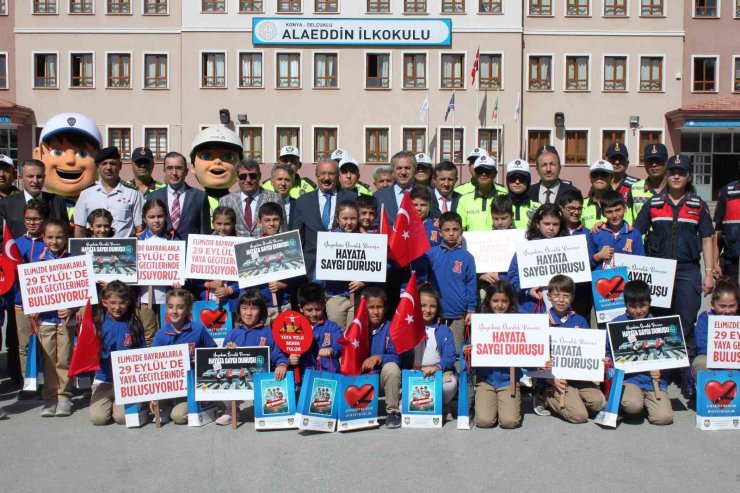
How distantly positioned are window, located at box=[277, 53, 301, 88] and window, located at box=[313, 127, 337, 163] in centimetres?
259

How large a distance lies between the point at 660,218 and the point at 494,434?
324 cm

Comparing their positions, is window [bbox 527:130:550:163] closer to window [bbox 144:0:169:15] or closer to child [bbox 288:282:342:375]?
window [bbox 144:0:169:15]

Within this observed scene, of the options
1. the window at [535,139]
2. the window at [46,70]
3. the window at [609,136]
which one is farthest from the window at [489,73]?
the window at [46,70]

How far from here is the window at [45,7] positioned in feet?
124

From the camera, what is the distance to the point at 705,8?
38.7m

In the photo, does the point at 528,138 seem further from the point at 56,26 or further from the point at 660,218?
the point at 660,218

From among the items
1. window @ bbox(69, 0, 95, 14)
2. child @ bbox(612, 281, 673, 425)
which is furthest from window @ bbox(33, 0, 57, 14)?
child @ bbox(612, 281, 673, 425)

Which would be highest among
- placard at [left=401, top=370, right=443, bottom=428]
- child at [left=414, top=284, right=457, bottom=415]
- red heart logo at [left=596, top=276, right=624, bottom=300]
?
red heart logo at [left=596, top=276, right=624, bottom=300]

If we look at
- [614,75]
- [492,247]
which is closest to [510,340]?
[492,247]

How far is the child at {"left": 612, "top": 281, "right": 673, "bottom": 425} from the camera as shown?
21.2ft

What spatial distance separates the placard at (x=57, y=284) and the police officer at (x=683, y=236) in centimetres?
574

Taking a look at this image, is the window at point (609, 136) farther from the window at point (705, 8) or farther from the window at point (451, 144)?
the window at point (705, 8)

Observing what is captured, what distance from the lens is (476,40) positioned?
37438 millimetres

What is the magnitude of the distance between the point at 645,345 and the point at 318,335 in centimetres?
290
